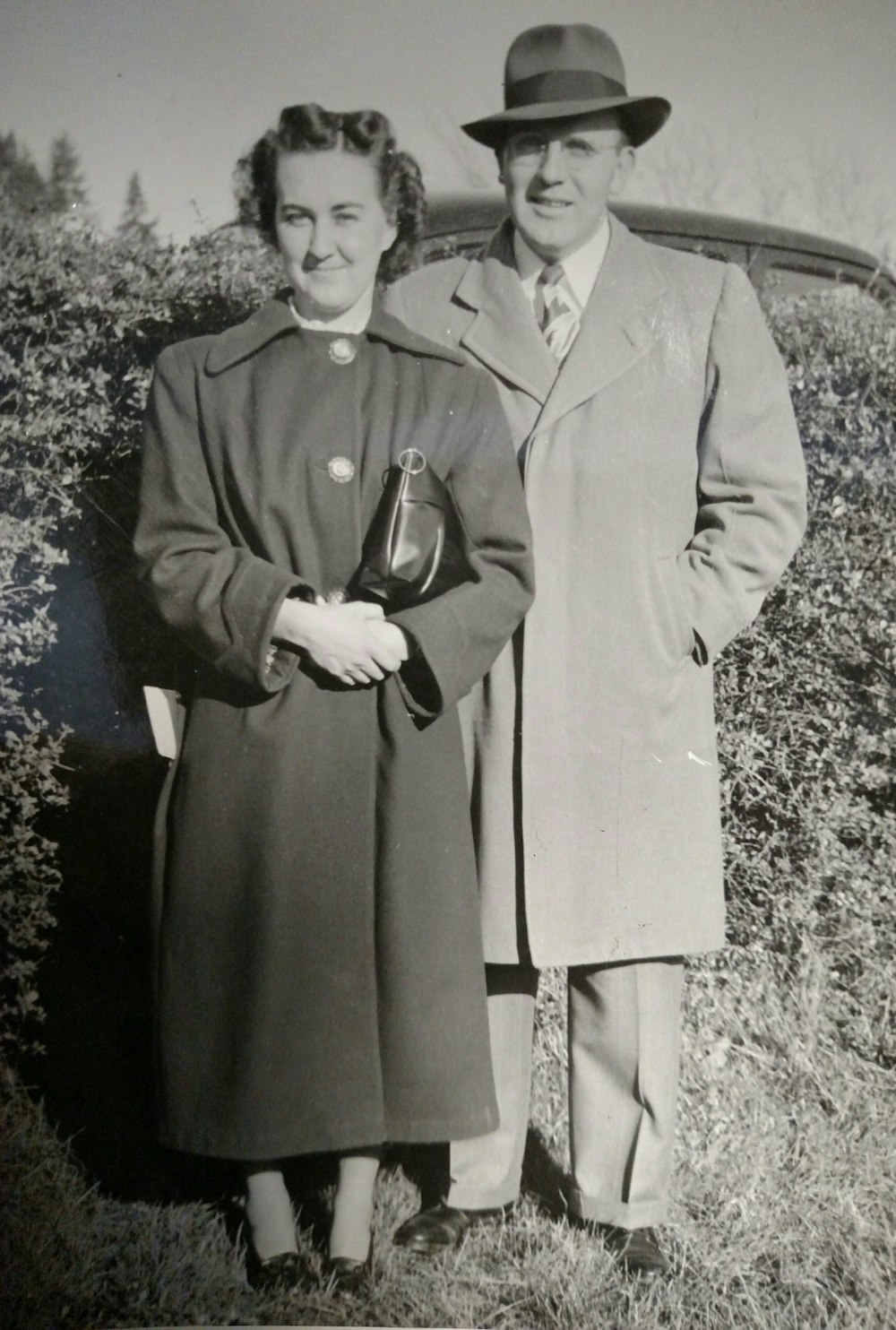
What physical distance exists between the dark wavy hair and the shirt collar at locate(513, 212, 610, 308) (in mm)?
236

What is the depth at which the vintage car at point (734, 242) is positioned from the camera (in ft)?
9.18

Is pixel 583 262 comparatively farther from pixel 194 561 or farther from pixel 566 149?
pixel 194 561

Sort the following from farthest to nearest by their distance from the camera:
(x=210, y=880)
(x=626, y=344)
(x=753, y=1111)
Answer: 1. (x=753, y=1111)
2. (x=626, y=344)
3. (x=210, y=880)

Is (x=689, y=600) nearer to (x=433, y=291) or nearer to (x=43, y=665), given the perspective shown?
(x=433, y=291)

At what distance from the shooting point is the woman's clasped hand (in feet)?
8.03

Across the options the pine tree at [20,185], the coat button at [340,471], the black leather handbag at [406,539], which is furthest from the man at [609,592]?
the pine tree at [20,185]

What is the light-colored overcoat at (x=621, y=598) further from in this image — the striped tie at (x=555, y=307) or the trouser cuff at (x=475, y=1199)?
the trouser cuff at (x=475, y=1199)

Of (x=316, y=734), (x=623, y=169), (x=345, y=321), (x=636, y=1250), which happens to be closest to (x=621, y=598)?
(x=316, y=734)

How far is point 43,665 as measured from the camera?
3.10 meters

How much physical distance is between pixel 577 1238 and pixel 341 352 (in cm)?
186

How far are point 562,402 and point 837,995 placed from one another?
5.13ft

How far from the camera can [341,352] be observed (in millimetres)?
2568

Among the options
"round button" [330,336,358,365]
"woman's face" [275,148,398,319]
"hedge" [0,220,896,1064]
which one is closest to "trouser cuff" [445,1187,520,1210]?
"hedge" [0,220,896,1064]

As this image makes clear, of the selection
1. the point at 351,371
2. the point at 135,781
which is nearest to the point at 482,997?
the point at 135,781
